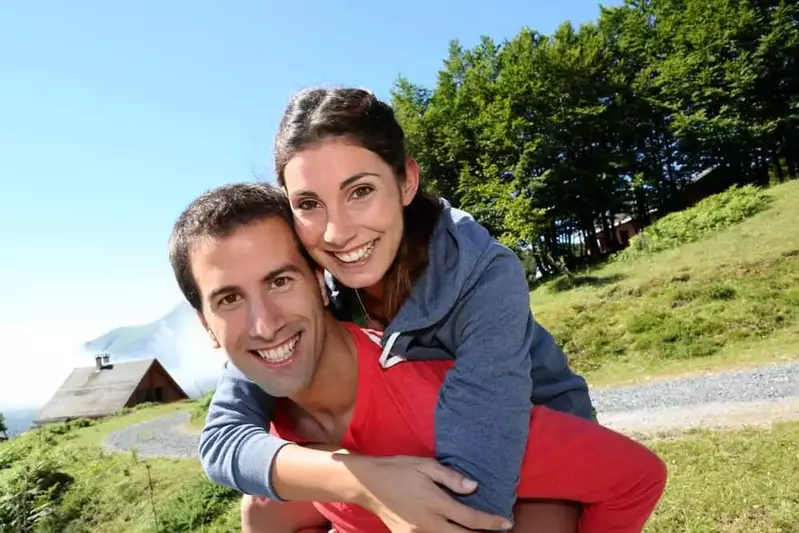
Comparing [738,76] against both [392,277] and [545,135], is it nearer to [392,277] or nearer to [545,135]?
[545,135]

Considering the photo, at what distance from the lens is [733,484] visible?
4.95 meters

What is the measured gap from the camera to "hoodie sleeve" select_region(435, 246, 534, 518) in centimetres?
160

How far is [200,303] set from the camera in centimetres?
196

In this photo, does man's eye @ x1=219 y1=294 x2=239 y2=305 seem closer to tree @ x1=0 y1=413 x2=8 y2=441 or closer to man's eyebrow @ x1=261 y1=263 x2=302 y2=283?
man's eyebrow @ x1=261 y1=263 x2=302 y2=283

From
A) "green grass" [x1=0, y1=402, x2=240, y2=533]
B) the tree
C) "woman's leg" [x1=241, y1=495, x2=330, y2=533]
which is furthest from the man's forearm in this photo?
the tree

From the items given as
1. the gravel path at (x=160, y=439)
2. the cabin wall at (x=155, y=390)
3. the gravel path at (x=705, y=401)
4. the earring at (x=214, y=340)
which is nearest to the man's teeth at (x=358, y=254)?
the earring at (x=214, y=340)

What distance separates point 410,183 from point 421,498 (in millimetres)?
990

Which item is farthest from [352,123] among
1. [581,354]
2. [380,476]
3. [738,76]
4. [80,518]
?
[738,76]

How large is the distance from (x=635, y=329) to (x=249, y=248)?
1323cm

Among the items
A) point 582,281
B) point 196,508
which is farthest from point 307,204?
point 582,281

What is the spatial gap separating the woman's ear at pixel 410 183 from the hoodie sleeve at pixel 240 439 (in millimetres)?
787

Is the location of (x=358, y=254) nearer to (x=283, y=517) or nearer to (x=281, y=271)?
(x=281, y=271)

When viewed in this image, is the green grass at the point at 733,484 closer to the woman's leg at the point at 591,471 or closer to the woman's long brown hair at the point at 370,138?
the woman's leg at the point at 591,471

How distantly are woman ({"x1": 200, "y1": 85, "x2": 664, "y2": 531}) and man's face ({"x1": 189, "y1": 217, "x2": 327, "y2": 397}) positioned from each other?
10cm
